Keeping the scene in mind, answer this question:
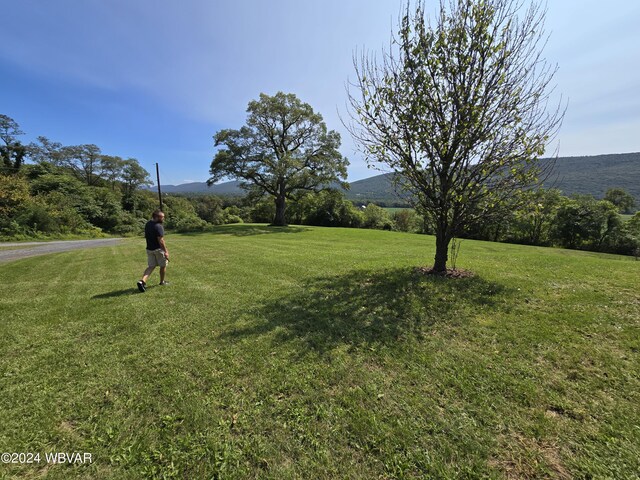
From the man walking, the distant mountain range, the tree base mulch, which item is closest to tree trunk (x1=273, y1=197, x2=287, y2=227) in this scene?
the man walking

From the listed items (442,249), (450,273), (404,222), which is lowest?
(404,222)

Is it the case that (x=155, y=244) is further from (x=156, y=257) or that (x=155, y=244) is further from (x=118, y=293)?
(x=118, y=293)

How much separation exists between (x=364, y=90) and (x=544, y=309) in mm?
6419

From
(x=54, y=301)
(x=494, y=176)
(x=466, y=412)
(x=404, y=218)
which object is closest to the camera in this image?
(x=466, y=412)

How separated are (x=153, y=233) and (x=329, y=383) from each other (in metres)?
5.94

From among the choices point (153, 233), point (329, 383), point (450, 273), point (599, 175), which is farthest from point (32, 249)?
point (599, 175)

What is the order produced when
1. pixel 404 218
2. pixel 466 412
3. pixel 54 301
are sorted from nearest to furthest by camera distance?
1. pixel 466 412
2. pixel 54 301
3. pixel 404 218

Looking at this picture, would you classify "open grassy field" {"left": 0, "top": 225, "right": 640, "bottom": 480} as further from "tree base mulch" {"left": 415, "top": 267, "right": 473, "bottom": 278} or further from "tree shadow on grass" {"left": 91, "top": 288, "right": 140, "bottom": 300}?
"tree base mulch" {"left": 415, "top": 267, "right": 473, "bottom": 278}

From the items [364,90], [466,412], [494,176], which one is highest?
[364,90]

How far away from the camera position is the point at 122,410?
268 cm

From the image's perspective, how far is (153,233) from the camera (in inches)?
262

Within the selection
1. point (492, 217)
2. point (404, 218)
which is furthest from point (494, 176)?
point (404, 218)

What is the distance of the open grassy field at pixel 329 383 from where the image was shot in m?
2.15

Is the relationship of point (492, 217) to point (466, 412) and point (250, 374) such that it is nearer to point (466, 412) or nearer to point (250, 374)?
point (466, 412)
